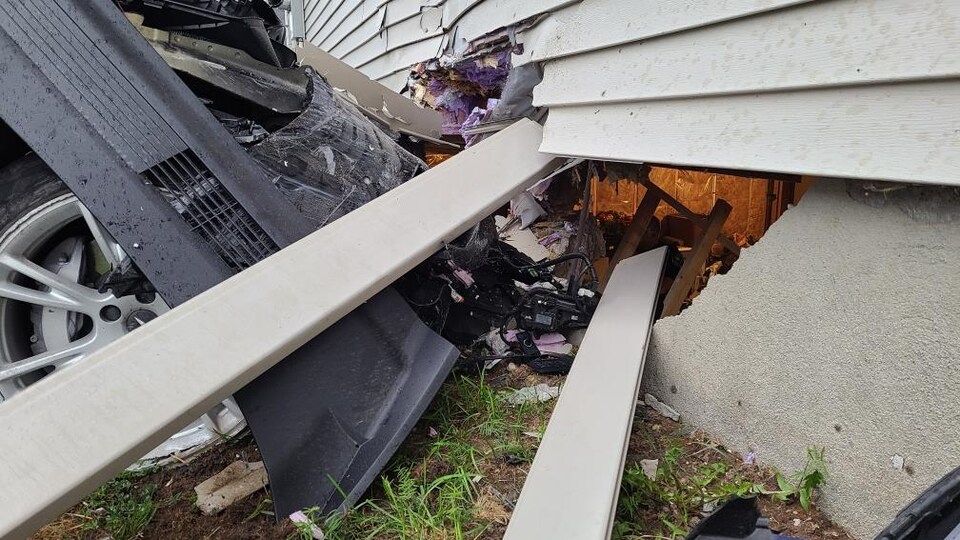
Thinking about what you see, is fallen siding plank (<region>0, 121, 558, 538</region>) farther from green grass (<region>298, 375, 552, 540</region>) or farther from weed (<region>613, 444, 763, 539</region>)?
weed (<region>613, 444, 763, 539</region>)

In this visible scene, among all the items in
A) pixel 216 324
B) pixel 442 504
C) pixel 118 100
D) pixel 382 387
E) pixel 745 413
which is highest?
pixel 118 100

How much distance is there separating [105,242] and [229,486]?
1.03 meters

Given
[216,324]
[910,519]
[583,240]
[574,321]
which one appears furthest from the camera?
[583,240]

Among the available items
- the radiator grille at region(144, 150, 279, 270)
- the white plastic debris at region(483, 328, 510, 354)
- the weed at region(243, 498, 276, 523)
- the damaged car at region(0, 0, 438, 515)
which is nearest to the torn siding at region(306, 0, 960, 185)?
the white plastic debris at region(483, 328, 510, 354)

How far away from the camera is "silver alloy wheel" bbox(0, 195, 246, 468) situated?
1.97 meters

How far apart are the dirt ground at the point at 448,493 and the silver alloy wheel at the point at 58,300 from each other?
28 cm

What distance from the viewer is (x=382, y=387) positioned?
6.54ft

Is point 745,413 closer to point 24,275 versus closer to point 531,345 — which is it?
point 531,345

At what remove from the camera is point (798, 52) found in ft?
4.93

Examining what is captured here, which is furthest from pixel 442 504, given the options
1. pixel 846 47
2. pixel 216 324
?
pixel 846 47

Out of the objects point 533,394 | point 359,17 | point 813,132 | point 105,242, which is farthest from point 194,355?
point 359,17

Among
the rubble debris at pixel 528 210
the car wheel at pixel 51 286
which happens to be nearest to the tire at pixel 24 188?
the car wheel at pixel 51 286

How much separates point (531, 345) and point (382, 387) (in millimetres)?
1026

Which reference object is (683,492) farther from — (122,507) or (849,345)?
(122,507)
